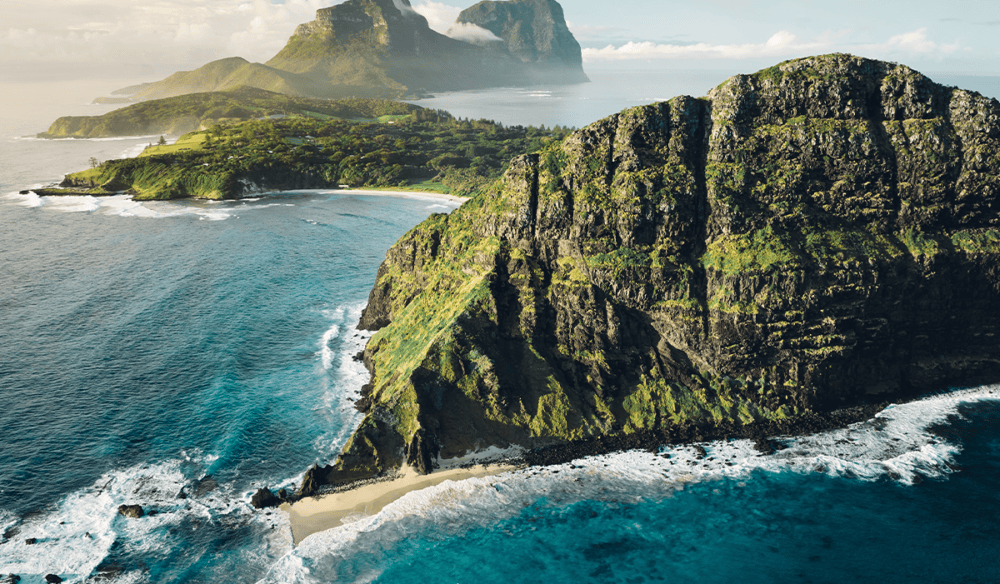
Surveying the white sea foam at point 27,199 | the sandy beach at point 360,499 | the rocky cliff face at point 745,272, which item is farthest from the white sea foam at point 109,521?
the white sea foam at point 27,199

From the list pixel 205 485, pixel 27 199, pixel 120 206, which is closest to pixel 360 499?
pixel 205 485

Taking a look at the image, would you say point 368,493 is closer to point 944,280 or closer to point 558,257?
point 558,257

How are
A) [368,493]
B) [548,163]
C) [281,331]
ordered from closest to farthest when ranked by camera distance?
[368,493] < [548,163] < [281,331]

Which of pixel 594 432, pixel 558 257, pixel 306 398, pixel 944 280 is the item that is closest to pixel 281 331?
pixel 306 398

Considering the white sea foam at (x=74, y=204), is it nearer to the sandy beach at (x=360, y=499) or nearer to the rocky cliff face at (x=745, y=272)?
the rocky cliff face at (x=745, y=272)

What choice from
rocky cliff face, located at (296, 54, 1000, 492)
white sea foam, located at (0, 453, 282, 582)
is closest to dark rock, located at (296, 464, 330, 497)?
white sea foam, located at (0, 453, 282, 582)

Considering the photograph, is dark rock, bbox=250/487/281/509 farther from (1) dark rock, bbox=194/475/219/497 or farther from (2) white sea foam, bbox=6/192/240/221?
(2) white sea foam, bbox=6/192/240/221
